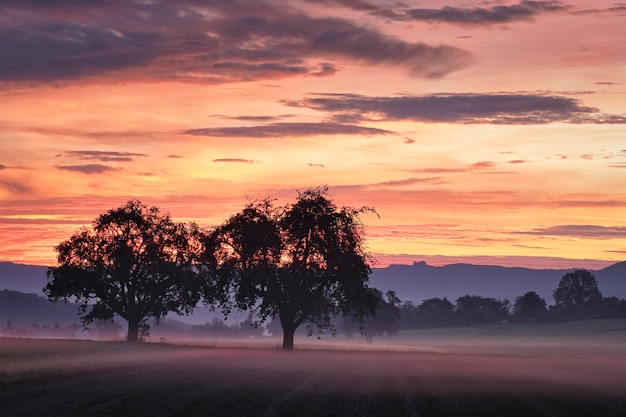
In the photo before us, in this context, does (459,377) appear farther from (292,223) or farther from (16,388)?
(292,223)

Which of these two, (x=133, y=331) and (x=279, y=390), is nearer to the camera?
(x=279, y=390)

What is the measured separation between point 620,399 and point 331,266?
40.9 meters

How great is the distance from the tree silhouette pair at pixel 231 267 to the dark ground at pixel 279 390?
22934mm

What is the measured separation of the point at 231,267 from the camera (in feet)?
249

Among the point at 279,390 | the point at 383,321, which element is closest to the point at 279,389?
the point at 279,390

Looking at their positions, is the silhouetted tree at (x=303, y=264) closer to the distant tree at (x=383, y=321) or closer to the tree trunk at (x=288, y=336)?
the tree trunk at (x=288, y=336)

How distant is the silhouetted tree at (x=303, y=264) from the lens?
7369 cm

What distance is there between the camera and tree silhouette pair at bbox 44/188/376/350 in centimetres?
7388

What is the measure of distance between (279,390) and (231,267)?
→ 4243cm

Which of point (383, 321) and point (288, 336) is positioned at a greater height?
point (383, 321)

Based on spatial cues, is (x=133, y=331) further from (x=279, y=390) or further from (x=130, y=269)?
(x=279, y=390)

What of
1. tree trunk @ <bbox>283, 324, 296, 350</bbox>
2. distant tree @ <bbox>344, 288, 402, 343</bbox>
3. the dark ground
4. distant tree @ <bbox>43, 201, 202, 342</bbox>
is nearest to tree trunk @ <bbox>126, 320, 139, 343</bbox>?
distant tree @ <bbox>43, 201, 202, 342</bbox>

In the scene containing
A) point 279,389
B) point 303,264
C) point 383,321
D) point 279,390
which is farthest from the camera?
point 383,321

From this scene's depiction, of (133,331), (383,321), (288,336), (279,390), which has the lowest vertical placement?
(279,390)
